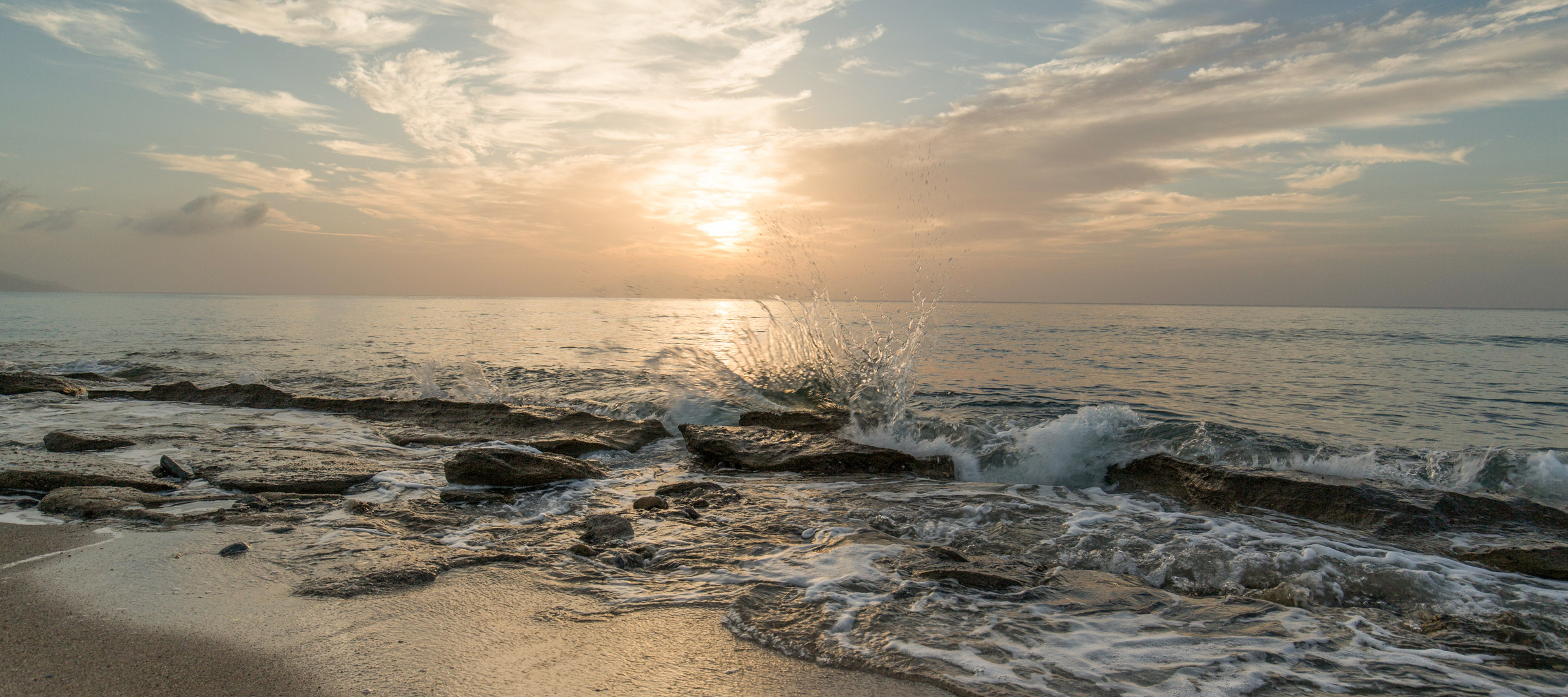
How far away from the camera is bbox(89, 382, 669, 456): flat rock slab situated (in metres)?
7.70

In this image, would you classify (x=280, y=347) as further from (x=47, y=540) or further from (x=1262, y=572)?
(x=1262, y=572)

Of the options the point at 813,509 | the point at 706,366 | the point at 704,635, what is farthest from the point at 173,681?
the point at 706,366

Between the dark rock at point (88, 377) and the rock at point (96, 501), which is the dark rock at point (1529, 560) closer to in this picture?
the rock at point (96, 501)

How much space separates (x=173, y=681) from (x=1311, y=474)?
26.6 feet

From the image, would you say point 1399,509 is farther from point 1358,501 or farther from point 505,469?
point 505,469

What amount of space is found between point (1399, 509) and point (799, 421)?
19.7 feet

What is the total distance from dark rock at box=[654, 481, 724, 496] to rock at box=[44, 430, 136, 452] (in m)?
5.42

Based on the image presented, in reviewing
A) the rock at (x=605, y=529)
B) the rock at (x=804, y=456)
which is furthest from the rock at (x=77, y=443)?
the rock at (x=804, y=456)

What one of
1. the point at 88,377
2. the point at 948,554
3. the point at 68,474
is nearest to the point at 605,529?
the point at 948,554

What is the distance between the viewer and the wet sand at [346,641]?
2379 mm

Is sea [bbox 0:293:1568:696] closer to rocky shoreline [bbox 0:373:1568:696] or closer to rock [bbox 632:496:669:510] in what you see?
rocky shoreline [bbox 0:373:1568:696]

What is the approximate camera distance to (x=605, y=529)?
440 centimetres

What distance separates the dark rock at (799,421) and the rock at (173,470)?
18.6 ft

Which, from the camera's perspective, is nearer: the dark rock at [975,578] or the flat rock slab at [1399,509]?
the dark rock at [975,578]
